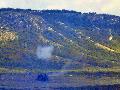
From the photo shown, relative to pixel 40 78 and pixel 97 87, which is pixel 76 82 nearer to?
pixel 40 78

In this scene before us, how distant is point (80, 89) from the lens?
166 m

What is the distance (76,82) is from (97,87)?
2898 cm

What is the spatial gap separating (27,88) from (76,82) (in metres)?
37.7

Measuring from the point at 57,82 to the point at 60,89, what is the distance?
29.8 m

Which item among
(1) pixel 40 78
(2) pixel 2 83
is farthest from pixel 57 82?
(2) pixel 2 83

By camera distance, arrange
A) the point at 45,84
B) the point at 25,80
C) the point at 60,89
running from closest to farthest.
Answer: the point at 60,89
the point at 45,84
the point at 25,80

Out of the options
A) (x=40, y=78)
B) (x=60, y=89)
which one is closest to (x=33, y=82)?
(x=40, y=78)

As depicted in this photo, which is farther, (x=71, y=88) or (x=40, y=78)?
(x=40, y=78)

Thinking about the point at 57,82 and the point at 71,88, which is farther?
the point at 57,82

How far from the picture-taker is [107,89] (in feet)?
548

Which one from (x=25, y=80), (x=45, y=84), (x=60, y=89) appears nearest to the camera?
(x=60, y=89)

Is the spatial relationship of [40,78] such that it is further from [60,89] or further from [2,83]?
[60,89]

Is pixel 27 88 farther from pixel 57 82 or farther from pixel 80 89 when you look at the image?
pixel 57 82

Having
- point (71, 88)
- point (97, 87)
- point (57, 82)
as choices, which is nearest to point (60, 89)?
point (71, 88)
